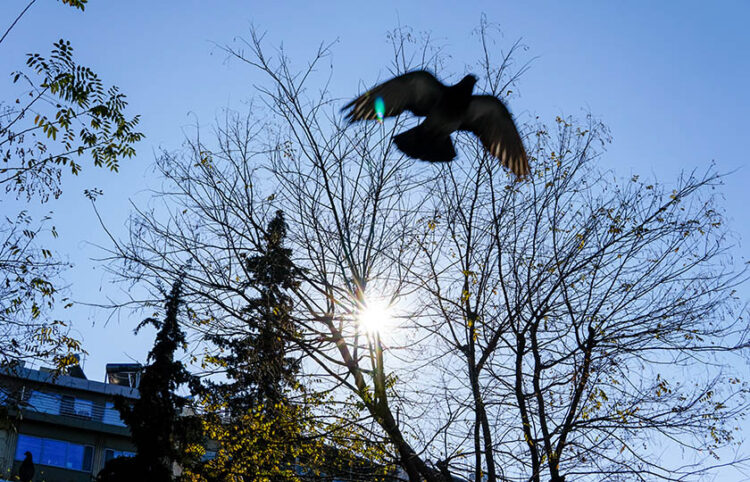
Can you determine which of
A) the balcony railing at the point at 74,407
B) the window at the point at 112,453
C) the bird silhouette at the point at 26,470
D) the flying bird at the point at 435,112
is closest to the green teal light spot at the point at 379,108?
the flying bird at the point at 435,112

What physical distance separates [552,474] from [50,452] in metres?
26.5

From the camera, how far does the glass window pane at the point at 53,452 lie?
2758 cm

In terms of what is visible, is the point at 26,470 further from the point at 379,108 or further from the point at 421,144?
the point at 421,144

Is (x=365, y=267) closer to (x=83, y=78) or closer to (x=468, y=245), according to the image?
(x=468, y=245)

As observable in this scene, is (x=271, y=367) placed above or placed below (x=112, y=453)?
below

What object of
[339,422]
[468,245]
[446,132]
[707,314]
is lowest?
[339,422]

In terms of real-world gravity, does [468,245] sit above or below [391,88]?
below

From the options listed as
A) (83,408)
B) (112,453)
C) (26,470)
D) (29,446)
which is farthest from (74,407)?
(26,470)

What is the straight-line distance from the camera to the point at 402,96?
25.6 ft

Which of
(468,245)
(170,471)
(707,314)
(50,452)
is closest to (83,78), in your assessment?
(468,245)

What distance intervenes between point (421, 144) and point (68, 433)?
2660 centimetres

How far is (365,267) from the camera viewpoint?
7.38 metres

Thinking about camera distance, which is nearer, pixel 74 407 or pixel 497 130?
pixel 497 130

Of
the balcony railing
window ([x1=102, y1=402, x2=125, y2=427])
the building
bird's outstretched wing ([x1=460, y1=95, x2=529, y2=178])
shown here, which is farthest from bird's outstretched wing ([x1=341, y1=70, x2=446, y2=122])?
window ([x1=102, y1=402, x2=125, y2=427])
